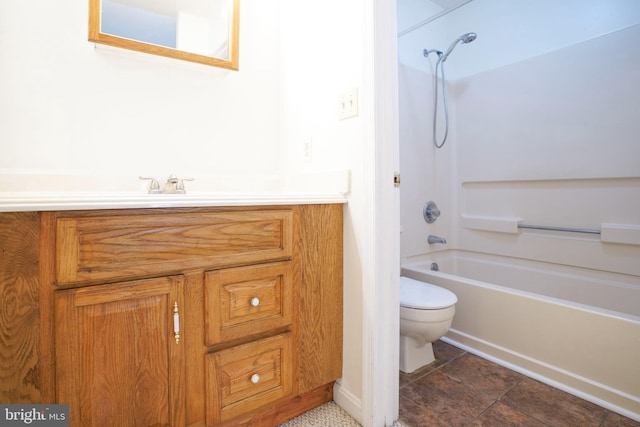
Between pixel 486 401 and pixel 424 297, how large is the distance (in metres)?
0.47

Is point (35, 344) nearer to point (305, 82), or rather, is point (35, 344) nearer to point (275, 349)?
point (275, 349)

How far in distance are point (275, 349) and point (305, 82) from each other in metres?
1.17

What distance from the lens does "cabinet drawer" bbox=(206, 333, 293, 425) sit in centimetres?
96

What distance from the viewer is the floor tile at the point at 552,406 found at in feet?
3.87

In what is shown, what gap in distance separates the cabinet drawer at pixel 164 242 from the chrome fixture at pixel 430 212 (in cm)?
149

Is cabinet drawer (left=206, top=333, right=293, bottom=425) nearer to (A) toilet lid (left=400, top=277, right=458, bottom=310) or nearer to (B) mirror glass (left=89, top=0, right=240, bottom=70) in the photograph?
(A) toilet lid (left=400, top=277, right=458, bottom=310)

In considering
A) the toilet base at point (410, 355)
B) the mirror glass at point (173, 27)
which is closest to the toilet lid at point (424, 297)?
the toilet base at point (410, 355)

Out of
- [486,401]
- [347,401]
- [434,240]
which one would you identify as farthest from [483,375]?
[434,240]

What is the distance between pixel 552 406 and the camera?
4.13 ft

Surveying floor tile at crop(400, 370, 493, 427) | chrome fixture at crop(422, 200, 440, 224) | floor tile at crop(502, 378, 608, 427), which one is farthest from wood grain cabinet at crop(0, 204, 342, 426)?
chrome fixture at crop(422, 200, 440, 224)

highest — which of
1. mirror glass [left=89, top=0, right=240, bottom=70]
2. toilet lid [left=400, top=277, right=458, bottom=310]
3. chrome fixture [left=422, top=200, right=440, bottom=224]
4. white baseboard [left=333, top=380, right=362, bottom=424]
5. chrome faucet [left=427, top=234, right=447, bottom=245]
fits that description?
mirror glass [left=89, top=0, right=240, bottom=70]

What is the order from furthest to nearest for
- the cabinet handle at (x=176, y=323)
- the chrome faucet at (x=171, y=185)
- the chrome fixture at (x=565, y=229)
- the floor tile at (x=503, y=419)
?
the chrome fixture at (x=565, y=229)
the chrome faucet at (x=171, y=185)
the floor tile at (x=503, y=419)
the cabinet handle at (x=176, y=323)

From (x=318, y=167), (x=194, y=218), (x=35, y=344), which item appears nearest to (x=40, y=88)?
(x=194, y=218)

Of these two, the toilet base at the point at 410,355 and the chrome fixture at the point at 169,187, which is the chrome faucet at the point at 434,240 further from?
the chrome fixture at the point at 169,187
